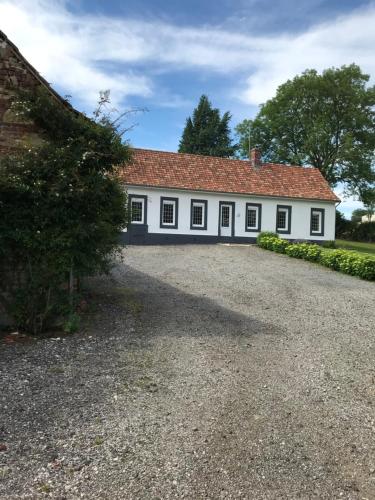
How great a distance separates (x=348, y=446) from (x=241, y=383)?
65.3 inches

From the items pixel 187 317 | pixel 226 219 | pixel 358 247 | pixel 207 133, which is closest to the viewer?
pixel 187 317

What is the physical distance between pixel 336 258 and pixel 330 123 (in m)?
33.6

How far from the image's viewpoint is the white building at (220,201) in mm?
26766

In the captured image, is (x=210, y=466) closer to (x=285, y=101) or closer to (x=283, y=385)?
(x=283, y=385)

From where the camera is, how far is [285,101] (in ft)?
162

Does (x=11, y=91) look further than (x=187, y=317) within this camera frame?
No

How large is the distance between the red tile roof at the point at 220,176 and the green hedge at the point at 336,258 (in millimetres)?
5964

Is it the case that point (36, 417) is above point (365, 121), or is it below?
below

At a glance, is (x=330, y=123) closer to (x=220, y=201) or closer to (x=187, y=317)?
(x=220, y=201)

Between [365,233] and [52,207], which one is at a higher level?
[52,207]

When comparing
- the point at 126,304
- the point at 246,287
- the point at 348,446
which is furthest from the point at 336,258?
the point at 348,446

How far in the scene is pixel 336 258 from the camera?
18.1 meters

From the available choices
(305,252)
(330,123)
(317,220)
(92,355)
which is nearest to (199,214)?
(317,220)

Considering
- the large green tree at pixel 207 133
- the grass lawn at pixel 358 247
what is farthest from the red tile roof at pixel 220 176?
the large green tree at pixel 207 133
